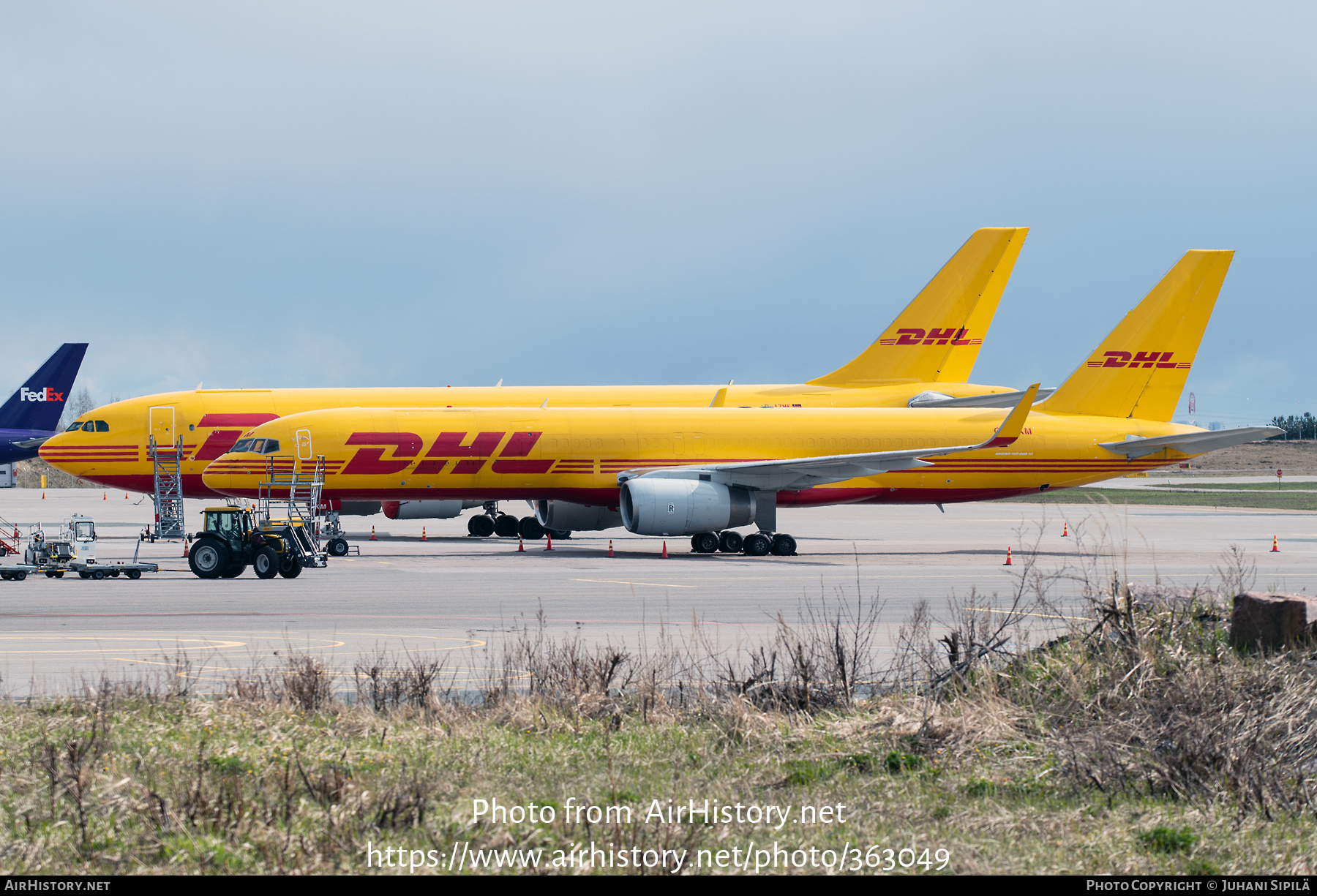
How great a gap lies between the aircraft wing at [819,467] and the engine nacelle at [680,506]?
524mm

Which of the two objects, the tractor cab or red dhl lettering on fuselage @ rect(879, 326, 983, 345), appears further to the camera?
red dhl lettering on fuselage @ rect(879, 326, 983, 345)

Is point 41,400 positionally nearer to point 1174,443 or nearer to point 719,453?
point 719,453

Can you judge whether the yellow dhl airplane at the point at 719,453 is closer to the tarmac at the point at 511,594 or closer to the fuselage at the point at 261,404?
the tarmac at the point at 511,594

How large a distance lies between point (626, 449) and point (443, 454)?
5620mm

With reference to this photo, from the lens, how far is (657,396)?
4941cm

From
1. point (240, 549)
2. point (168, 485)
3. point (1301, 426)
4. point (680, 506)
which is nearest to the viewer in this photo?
point (240, 549)

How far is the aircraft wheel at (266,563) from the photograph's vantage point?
28.6 metres

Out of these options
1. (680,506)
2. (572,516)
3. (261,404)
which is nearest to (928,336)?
(572,516)

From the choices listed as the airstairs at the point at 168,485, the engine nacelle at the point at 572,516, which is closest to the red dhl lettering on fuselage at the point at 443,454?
the engine nacelle at the point at 572,516

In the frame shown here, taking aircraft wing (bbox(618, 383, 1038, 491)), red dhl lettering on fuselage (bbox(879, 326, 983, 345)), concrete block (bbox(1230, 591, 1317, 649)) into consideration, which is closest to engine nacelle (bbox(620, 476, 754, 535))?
aircraft wing (bbox(618, 383, 1038, 491))

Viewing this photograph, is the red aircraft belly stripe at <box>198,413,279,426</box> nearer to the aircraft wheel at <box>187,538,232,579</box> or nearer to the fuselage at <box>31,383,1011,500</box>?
the fuselage at <box>31,383,1011,500</box>

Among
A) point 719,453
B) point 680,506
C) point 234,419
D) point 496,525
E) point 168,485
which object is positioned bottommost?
point 496,525

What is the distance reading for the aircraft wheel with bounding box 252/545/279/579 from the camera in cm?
2861

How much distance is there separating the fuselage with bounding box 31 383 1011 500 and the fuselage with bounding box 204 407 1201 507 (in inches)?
220
